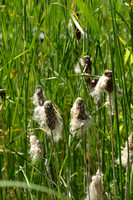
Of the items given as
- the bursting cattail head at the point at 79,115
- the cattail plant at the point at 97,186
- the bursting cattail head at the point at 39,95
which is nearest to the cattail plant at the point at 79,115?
the bursting cattail head at the point at 79,115

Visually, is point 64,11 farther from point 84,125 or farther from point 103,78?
point 84,125

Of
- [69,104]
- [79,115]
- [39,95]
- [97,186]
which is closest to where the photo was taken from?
[79,115]

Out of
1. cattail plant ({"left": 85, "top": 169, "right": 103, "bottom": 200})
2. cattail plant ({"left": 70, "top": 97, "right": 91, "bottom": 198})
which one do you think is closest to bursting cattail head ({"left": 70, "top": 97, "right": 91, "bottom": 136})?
cattail plant ({"left": 70, "top": 97, "right": 91, "bottom": 198})

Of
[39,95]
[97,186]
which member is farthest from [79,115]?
[97,186]

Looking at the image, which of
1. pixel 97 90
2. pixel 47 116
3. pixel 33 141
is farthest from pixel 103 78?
pixel 33 141

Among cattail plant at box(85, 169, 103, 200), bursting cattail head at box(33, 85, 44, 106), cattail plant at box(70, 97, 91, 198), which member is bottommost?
cattail plant at box(85, 169, 103, 200)

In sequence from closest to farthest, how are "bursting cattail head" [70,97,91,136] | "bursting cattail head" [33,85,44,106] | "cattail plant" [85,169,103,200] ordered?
"bursting cattail head" [70,97,91,136]
"bursting cattail head" [33,85,44,106]
"cattail plant" [85,169,103,200]

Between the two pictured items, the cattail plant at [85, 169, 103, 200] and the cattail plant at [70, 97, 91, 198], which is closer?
the cattail plant at [70, 97, 91, 198]

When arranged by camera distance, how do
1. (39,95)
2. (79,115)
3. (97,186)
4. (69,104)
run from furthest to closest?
(69,104), (97,186), (39,95), (79,115)

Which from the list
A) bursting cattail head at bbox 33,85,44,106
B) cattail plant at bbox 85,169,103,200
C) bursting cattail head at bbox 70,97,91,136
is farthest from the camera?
cattail plant at bbox 85,169,103,200

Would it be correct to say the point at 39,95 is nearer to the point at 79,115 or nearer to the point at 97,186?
the point at 79,115

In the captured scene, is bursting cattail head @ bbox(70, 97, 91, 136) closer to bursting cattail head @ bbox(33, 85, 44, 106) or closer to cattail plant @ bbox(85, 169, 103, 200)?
bursting cattail head @ bbox(33, 85, 44, 106)

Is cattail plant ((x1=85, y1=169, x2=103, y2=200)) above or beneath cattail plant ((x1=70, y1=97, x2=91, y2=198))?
beneath

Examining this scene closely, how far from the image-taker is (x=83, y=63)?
1.15m
